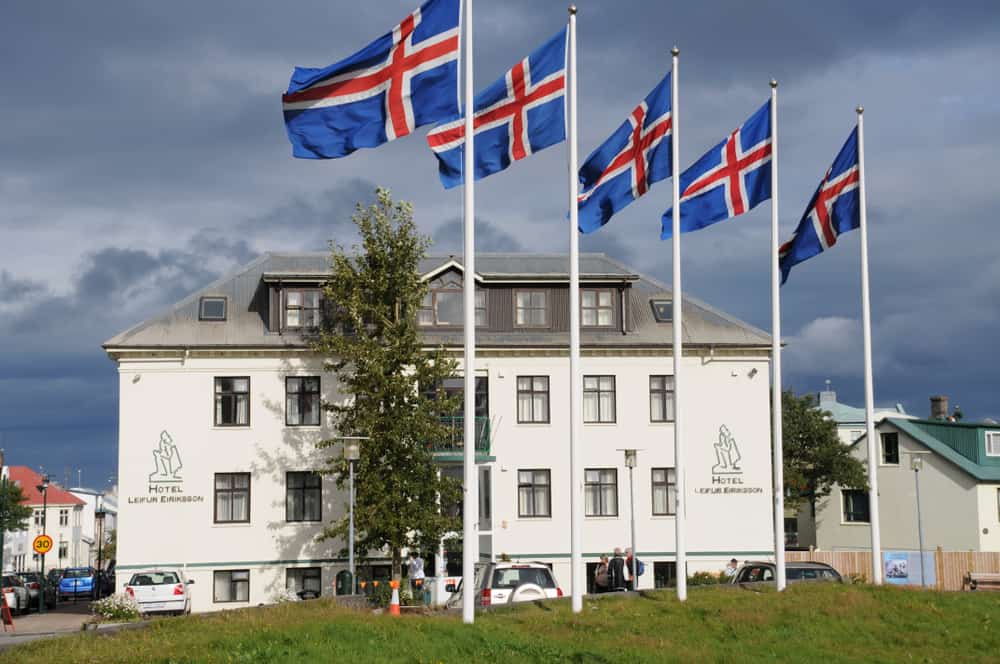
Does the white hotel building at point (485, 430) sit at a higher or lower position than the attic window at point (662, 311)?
lower

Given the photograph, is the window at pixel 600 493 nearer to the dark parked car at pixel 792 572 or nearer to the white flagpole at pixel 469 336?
the dark parked car at pixel 792 572

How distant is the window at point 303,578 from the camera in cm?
4162

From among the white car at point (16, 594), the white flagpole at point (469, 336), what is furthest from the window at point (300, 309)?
the white flagpole at point (469, 336)

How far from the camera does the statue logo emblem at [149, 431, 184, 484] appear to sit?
41.6m

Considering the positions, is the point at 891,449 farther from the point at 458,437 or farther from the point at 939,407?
the point at 458,437

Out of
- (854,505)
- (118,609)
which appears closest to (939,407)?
(854,505)

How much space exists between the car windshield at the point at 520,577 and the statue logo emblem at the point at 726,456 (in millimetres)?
17680

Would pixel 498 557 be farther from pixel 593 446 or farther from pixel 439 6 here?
pixel 439 6

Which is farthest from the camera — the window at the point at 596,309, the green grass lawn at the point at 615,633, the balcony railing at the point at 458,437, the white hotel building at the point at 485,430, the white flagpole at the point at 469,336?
the window at the point at 596,309

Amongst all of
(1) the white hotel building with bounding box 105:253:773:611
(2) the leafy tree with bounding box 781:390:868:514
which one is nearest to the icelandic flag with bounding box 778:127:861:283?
(1) the white hotel building with bounding box 105:253:773:611

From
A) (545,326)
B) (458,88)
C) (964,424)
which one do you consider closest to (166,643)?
(458,88)

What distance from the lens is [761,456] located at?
144 feet

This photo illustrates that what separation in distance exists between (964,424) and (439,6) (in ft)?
161

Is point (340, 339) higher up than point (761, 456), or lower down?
higher up
